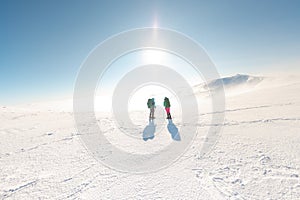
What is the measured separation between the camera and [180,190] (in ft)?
11.7

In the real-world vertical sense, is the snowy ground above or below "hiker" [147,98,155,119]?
below

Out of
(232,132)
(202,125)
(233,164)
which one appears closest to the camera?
→ (233,164)

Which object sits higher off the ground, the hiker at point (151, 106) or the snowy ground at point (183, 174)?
the hiker at point (151, 106)

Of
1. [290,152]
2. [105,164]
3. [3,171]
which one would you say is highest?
[290,152]

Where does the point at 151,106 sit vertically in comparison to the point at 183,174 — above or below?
above

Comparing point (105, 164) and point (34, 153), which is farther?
point (34, 153)

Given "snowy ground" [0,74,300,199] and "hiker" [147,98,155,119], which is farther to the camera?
"hiker" [147,98,155,119]

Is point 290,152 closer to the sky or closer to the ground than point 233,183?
closer to the sky

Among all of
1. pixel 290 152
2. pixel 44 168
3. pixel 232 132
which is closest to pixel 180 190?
pixel 290 152

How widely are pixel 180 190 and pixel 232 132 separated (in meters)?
4.35

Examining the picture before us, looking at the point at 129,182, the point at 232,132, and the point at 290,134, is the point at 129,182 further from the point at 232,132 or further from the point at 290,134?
the point at 290,134

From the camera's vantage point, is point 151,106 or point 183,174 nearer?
point 183,174

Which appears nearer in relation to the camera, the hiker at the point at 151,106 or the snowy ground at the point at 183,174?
the snowy ground at the point at 183,174

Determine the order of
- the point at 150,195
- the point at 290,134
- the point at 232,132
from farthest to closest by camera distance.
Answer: the point at 232,132 < the point at 290,134 < the point at 150,195
